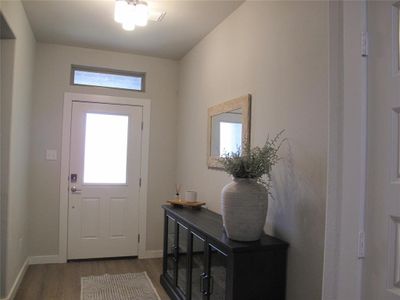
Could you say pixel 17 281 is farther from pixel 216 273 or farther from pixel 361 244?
pixel 361 244

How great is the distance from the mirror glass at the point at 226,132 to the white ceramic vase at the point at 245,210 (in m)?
0.60

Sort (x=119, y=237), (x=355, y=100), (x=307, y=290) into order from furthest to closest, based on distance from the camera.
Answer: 1. (x=119, y=237)
2. (x=307, y=290)
3. (x=355, y=100)

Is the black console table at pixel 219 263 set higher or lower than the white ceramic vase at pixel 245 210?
lower

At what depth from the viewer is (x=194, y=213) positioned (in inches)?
118

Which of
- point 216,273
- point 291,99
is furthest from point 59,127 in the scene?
point 291,99

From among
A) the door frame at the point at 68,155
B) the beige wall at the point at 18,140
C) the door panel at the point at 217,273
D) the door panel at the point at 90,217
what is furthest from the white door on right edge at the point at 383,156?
the door panel at the point at 90,217

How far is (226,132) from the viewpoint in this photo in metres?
2.96

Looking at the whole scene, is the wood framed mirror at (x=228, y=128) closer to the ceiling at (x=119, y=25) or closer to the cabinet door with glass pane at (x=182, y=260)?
the cabinet door with glass pane at (x=182, y=260)

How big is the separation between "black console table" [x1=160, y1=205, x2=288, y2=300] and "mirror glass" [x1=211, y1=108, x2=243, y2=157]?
605 mm

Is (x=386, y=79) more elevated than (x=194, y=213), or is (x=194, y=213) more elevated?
(x=386, y=79)

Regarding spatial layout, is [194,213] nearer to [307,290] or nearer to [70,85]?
[307,290]

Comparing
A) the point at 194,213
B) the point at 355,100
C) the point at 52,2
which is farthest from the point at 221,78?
the point at 355,100

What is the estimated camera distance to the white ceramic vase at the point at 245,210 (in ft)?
6.46

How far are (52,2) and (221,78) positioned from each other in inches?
65.0
